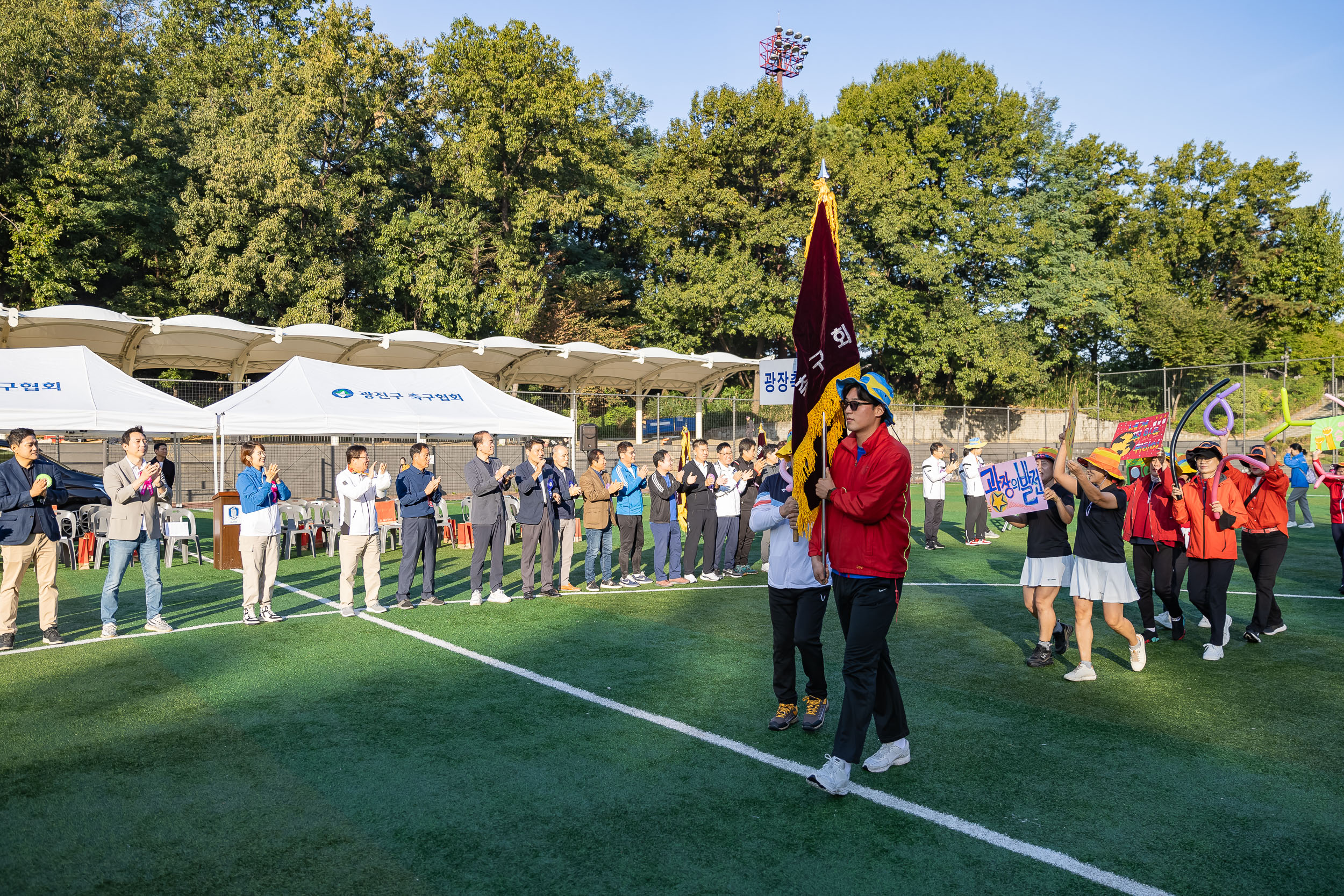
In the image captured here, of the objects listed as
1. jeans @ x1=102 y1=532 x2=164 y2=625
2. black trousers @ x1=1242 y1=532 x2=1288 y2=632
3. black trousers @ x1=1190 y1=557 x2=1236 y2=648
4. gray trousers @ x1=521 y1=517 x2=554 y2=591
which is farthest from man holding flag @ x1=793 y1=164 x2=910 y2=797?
jeans @ x1=102 y1=532 x2=164 y2=625

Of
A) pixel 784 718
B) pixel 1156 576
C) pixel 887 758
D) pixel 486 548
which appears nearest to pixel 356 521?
pixel 486 548

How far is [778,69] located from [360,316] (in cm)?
2780

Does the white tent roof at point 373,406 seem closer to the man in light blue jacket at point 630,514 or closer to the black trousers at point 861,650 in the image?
the man in light blue jacket at point 630,514

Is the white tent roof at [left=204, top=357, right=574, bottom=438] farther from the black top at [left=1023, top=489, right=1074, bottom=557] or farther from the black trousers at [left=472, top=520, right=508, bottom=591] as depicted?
the black top at [left=1023, top=489, right=1074, bottom=557]

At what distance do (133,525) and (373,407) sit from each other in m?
7.67

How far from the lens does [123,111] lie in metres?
31.7

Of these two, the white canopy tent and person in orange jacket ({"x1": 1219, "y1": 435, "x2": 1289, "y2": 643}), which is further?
the white canopy tent


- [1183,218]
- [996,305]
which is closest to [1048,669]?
[996,305]

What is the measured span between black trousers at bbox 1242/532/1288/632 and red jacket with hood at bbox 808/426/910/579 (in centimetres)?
566

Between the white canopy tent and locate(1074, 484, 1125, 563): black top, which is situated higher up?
the white canopy tent


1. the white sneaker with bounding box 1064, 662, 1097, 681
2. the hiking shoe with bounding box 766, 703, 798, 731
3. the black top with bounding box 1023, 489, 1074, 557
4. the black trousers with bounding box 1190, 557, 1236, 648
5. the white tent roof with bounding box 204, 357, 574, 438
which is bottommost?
the white sneaker with bounding box 1064, 662, 1097, 681

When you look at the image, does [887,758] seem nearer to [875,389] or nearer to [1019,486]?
[875,389]

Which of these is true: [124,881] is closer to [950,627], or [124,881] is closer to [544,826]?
[544,826]

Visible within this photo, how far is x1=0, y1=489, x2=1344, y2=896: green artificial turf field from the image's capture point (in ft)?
13.2
